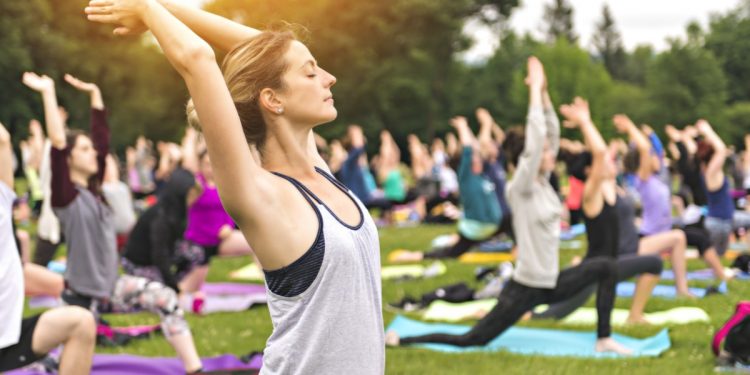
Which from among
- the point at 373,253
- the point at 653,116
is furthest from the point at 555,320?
the point at 653,116

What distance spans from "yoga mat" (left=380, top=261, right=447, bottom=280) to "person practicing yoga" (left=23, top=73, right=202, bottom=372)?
16.5 ft

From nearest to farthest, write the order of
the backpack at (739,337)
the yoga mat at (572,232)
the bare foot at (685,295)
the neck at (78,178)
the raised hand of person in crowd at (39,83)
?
the raised hand of person in crowd at (39,83)
the backpack at (739,337)
the neck at (78,178)
the bare foot at (685,295)
the yoga mat at (572,232)

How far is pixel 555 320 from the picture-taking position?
8.49 meters

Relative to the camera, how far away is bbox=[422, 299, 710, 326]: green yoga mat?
820 cm

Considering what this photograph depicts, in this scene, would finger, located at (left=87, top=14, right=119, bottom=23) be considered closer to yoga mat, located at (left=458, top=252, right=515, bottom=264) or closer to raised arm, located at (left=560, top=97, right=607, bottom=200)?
raised arm, located at (left=560, top=97, right=607, bottom=200)

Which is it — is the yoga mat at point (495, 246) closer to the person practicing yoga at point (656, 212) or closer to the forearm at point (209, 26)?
the person practicing yoga at point (656, 212)

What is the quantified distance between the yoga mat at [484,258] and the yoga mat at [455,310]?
3.19m

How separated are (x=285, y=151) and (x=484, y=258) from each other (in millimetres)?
10597

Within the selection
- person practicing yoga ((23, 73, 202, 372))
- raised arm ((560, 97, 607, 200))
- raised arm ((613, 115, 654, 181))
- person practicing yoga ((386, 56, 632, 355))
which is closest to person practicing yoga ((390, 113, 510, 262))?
raised arm ((613, 115, 654, 181))

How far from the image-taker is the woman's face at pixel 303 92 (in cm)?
262

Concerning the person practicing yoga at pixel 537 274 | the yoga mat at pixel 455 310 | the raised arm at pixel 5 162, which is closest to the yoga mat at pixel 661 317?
the yoga mat at pixel 455 310

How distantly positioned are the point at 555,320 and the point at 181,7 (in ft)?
20.9

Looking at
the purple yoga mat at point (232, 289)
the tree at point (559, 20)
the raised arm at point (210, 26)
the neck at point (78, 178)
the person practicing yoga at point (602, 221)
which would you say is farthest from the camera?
the tree at point (559, 20)

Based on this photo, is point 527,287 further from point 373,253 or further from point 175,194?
point 373,253
